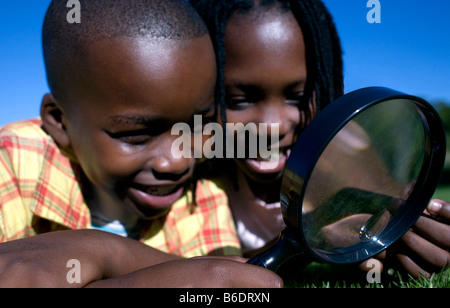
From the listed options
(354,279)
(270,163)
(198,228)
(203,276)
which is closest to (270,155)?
(270,163)

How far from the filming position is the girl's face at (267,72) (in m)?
1.92

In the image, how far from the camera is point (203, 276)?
1058mm

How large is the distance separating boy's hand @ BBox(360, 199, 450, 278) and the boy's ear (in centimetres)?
140

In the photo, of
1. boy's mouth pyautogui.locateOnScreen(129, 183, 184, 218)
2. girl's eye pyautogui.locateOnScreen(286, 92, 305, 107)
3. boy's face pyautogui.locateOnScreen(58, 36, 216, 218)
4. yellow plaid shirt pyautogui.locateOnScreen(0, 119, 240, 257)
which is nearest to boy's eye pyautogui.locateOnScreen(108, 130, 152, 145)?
boy's face pyautogui.locateOnScreen(58, 36, 216, 218)

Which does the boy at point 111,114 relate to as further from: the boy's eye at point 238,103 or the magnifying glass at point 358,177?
the magnifying glass at point 358,177

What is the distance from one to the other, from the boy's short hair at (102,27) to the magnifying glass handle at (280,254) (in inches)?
37.2

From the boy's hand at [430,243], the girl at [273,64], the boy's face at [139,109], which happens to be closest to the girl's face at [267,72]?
the girl at [273,64]

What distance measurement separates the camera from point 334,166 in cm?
125


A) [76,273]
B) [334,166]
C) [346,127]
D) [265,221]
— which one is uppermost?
[346,127]

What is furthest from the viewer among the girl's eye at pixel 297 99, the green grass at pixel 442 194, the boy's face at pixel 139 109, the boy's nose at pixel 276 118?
the green grass at pixel 442 194

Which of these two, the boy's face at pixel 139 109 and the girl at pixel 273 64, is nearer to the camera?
the boy's face at pixel 139 109

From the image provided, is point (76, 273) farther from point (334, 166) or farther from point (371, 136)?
point (371, 136)
